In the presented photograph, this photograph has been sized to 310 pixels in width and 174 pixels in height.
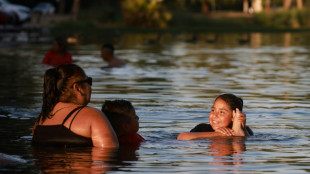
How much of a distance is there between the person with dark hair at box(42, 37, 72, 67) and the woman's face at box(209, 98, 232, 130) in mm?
13517

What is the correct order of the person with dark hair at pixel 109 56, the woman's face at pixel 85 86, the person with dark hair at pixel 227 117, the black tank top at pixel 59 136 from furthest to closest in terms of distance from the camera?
the person with dark hair at pixel 109 56
the person with dark hair at pixel 227 117
the black tank top at pixel 59 136
the woman's face at pixel 85 86

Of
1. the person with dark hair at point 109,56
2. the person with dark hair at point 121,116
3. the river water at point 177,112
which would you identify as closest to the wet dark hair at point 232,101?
the river water at point 177,112

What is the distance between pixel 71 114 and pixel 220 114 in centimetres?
229

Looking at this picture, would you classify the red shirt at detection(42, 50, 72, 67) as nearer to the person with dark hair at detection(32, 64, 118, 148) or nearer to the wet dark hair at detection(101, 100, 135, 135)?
the wet dark hair at detection(101, 100, 135, 135)

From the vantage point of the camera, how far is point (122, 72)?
27.0 metres

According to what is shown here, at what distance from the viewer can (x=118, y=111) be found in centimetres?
1008

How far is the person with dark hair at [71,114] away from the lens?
367 inches

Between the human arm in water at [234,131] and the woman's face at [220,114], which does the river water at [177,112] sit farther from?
the woman's face at [220,114]

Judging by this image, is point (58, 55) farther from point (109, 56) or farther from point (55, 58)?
point (109, 56)

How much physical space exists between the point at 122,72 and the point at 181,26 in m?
53.9

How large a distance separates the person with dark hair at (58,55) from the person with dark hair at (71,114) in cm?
1461

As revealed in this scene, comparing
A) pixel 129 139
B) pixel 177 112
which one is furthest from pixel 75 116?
pixel 177 112

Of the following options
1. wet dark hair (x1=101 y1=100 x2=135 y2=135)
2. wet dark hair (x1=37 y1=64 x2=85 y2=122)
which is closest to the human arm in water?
wet dark hair (x1=101 y1=100 x2=135 y2=135)

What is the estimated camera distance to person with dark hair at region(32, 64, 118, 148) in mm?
9320
